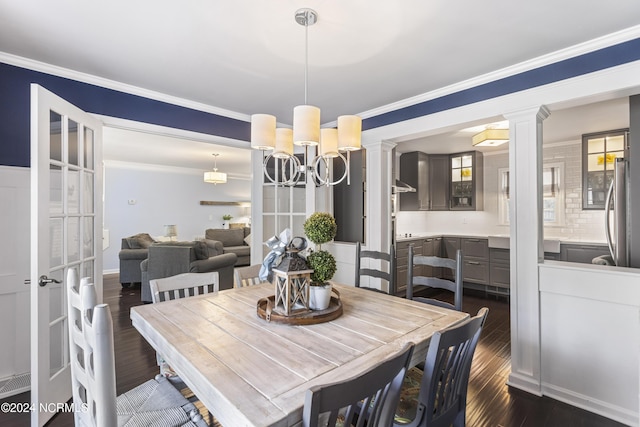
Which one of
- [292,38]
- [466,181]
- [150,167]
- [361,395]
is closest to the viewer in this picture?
[361,395]

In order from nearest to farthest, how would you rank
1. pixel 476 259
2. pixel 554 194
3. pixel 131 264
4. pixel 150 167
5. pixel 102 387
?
pixel 102 387
pixel 554 194
pixel 476 259
pixel 131 264
pixel 150 167

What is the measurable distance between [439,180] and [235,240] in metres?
5.00

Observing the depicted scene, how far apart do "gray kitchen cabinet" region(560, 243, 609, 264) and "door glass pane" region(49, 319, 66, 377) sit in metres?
5.68

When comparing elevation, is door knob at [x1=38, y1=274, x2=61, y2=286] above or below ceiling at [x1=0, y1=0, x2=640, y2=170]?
below

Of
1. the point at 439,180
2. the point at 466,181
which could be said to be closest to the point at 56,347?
the point at 439,180

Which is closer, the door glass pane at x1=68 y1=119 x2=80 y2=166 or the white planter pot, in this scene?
the white planter pot

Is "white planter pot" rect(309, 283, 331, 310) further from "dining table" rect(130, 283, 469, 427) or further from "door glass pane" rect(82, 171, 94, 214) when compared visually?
"door glass pane" rect(82, 171, 94, 214)

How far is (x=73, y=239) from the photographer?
227 centimetres

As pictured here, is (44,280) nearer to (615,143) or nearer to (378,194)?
(378,194)

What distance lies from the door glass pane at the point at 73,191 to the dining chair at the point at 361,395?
233cm

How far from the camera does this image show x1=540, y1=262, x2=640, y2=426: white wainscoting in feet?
6.53

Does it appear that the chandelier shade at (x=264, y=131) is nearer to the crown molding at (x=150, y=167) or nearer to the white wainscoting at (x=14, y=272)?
the white wainscoting at (x=14, y=272)

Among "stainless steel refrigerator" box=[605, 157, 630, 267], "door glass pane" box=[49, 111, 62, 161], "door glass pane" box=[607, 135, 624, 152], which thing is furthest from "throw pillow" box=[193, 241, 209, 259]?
"door glass pane" box=[607, 135, 624, 152]

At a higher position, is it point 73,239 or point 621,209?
point 621,209
